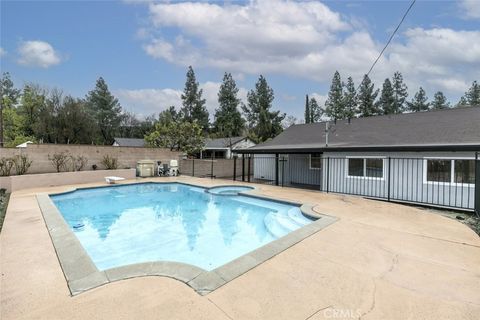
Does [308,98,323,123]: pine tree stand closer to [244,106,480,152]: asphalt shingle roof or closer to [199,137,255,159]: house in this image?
[199,137,255,159]: house

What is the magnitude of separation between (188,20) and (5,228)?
1094 cm

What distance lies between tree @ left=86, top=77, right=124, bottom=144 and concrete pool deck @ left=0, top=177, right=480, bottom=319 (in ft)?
127

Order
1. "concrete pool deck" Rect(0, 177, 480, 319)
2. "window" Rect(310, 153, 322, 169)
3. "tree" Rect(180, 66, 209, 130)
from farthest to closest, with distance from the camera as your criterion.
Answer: "tree" Rect(180, 66, 209, 130), "window" Rect(310, 153, 322, 169), "concrete pool deck" Rect(0, 177, 480, 319)

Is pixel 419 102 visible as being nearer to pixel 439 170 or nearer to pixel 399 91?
pixel 399 91

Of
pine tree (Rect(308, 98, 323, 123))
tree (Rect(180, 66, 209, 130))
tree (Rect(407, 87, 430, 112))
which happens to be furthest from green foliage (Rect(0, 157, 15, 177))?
tree (Rect(407, 87, 430, 112))

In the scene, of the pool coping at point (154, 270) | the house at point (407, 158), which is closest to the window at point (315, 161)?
the house at point (407, 158)

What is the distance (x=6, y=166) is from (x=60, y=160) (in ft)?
Answer: 7.36

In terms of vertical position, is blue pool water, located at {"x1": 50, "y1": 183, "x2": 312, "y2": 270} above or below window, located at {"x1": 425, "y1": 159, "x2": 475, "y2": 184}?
below

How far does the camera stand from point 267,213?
28.0 ft

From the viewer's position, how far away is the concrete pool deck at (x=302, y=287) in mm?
2646

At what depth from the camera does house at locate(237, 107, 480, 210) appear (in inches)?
325

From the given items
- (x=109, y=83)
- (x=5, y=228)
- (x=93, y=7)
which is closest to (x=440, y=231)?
(x=5, y=228)

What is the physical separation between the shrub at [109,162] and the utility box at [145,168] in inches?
50.2

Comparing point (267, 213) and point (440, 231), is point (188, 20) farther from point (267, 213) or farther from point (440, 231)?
point (440, 231)
